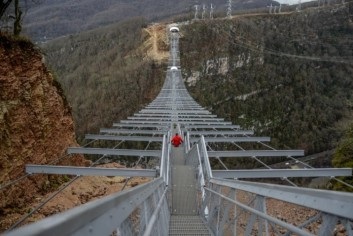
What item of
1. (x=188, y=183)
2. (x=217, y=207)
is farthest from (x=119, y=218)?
(x=188, y=183)

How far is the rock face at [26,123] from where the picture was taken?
11531mm

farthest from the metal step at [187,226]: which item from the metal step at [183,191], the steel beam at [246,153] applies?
the steel beam at [246,153]

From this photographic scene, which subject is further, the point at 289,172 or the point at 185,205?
the point at 185,205

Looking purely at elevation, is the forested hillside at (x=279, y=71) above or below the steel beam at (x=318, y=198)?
below

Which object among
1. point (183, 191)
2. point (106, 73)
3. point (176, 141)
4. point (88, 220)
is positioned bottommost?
point (106, 73)

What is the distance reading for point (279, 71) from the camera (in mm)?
72438

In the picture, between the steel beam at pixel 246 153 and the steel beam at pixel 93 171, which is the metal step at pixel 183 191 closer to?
the steel beam at pixel 246 153

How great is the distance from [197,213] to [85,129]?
45051 millimetres

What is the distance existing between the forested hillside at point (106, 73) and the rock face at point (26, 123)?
36816 mm

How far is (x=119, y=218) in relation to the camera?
265 cm

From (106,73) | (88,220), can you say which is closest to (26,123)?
(88,220)

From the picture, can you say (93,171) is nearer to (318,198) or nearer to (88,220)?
(318,198)

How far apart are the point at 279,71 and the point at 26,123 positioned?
6357cm

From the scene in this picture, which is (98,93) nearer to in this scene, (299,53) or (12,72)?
(299,53)
